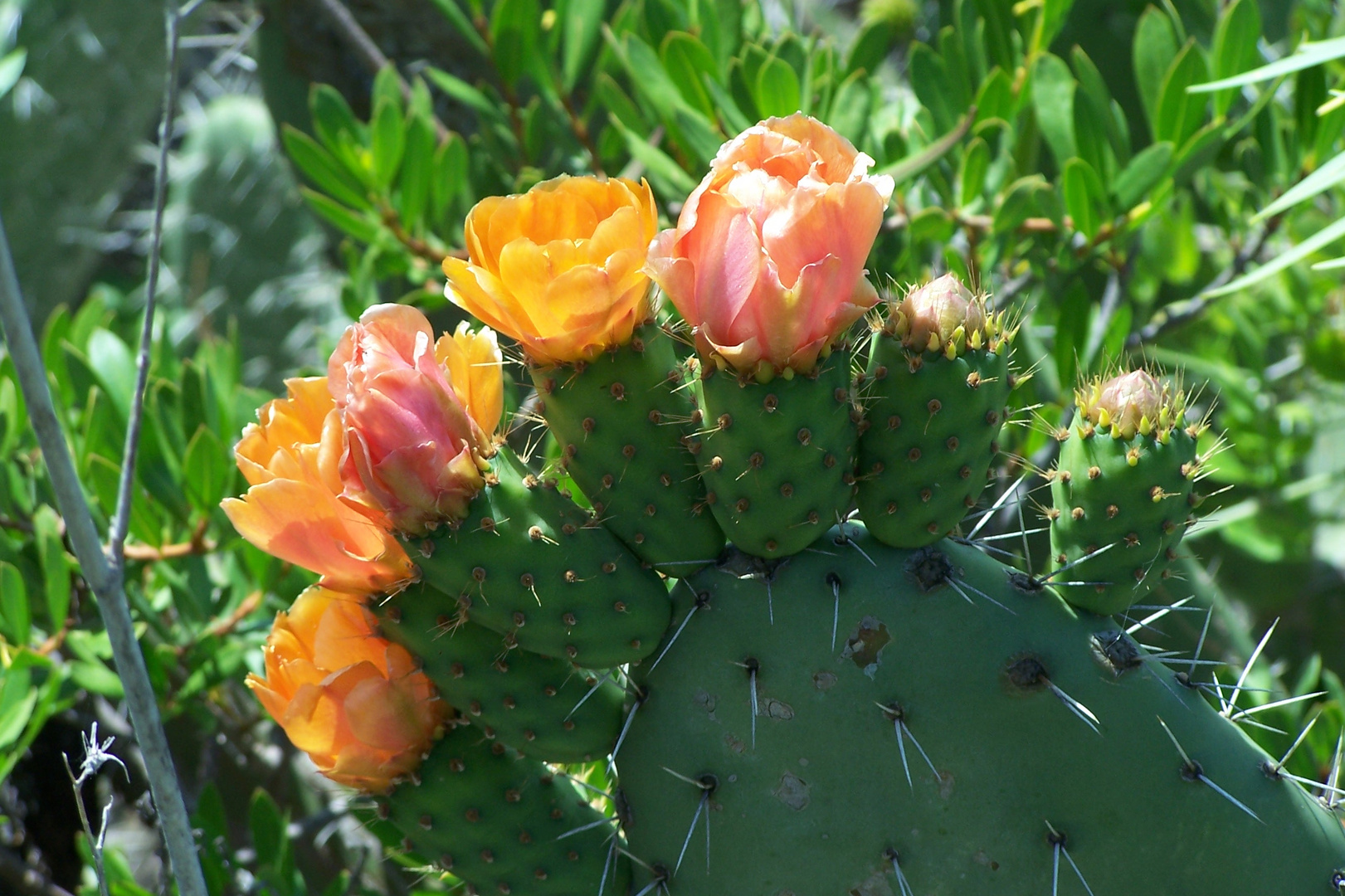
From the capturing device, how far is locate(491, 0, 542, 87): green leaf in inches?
58.9

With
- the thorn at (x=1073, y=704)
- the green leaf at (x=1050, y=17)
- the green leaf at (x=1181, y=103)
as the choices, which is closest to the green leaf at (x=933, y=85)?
the green leaf at (x=1050, y=17)

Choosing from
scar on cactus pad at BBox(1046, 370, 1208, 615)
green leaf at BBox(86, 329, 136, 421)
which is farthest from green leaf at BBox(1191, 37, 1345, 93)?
green leaf at BBox(86, 329, 136, 421)

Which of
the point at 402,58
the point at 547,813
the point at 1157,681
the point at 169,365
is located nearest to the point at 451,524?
the point at 547,813

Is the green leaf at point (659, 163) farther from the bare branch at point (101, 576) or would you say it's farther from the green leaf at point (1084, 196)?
the bare branch at point (101, 576)

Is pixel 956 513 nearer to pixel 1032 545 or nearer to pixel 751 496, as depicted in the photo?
pixel 751 496

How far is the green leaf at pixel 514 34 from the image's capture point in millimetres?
1497

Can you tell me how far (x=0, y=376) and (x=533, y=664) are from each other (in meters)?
1.09

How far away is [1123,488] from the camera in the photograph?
2.77 ft

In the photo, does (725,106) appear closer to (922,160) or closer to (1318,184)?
(922,160)

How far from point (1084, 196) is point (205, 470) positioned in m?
1.06

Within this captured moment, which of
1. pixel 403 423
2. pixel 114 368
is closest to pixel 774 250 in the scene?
pixel 403 423

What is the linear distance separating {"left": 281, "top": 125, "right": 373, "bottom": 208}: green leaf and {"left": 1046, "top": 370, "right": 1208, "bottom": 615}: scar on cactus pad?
1041 mm

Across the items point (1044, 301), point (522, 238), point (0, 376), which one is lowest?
point (1044, 301)

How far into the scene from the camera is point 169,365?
1.66 meters
